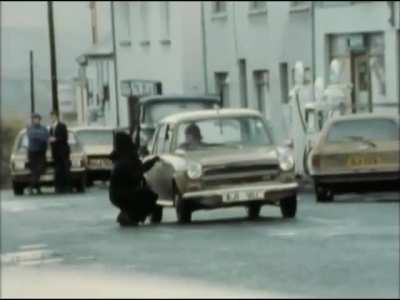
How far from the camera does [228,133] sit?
2264cm

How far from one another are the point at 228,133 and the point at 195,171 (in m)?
1.36

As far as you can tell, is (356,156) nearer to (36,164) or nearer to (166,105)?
(166,105)

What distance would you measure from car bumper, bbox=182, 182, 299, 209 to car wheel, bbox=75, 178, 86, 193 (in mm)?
17999

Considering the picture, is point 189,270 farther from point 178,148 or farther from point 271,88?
point 271,88

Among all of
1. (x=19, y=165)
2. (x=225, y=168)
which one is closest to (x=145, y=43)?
(x=19, y=165)

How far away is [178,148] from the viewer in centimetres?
2269

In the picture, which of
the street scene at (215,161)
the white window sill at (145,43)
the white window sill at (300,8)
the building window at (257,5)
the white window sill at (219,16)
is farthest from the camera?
the white window sill at (145,43)

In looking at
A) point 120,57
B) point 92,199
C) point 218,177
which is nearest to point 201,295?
point 218,177

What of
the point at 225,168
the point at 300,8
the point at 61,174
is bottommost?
the point at 61,174

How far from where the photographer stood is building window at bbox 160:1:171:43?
57656mm

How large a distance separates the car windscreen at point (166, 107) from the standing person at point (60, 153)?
2.15 metres

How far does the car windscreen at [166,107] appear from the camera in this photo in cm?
3597

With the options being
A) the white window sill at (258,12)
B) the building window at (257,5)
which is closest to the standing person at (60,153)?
the white window sill at (258,12)

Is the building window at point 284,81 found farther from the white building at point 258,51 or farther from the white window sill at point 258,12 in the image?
the white window sill at point 258,12
